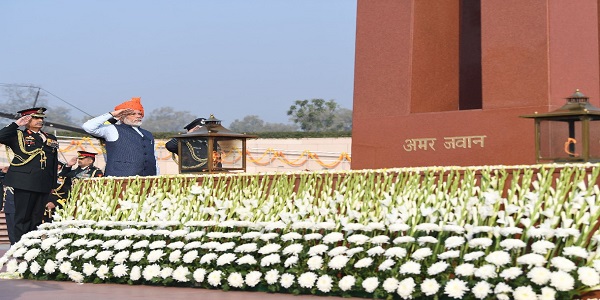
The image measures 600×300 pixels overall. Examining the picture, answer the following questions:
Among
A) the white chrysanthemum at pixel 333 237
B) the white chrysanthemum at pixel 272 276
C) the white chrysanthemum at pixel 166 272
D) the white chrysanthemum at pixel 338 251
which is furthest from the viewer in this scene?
the white chrysanthemum at pixel 166 272

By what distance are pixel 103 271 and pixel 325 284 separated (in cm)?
224

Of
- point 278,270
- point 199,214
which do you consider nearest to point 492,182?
point 278,270

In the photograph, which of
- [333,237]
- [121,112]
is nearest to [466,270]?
[333,237]

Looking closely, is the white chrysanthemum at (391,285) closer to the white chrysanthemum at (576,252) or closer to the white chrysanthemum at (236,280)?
the white chrysanthemum at (576,252)

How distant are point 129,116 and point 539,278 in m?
4.95

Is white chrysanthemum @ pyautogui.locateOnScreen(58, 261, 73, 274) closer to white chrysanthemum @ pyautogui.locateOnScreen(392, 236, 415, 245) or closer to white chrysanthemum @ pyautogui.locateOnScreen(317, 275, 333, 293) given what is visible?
white chrysanthemum @ pyautogui.locateOnScreen(317, 275, 333, 293)

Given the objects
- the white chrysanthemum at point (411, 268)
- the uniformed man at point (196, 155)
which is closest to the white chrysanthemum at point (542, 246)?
the white chrysanthemum at point (411, 268)

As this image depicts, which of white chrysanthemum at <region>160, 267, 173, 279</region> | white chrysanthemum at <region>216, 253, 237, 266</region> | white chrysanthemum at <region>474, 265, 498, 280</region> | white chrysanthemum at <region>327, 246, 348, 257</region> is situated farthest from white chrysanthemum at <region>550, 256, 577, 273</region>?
white chrysanthemum at <region>160, 267, 173, 279</region>

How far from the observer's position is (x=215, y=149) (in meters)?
8.41

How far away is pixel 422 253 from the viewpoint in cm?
593

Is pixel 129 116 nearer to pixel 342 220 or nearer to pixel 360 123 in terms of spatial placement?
pixel 360 123

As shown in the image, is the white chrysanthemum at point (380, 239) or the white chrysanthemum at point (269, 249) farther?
the white chrysanthemum at point (269, 249)

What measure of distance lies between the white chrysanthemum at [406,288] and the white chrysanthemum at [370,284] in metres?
0.22

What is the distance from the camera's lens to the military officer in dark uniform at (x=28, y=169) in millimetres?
9117
